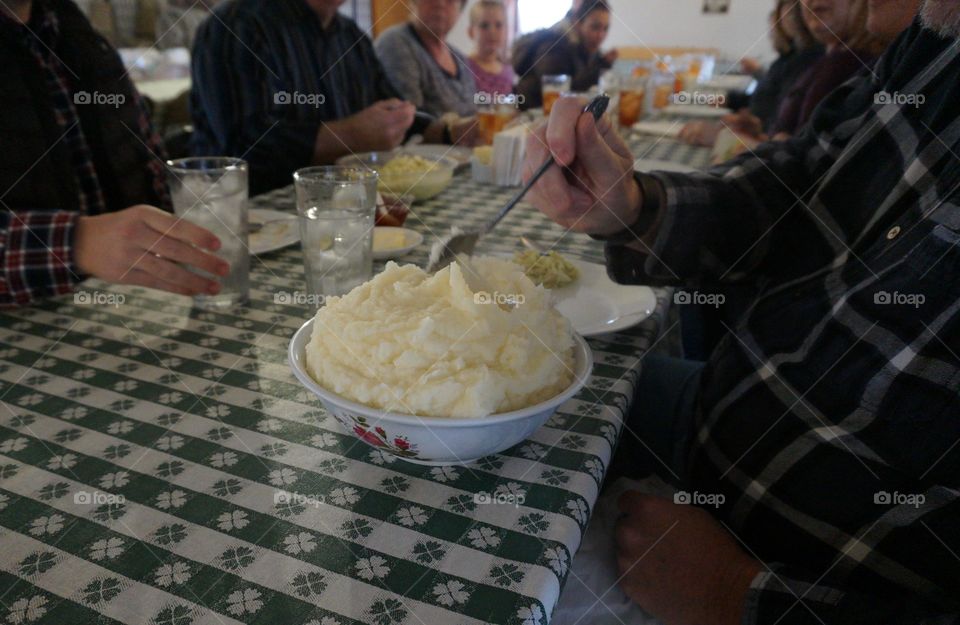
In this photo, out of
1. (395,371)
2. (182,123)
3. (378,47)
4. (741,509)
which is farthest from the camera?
(182,123)

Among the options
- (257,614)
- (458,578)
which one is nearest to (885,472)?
(458,578)

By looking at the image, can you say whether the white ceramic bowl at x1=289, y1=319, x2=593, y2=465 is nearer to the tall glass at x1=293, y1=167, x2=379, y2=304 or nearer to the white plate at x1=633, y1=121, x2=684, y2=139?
the tall glass at x1=293, y1=167, x2=379, y2=304

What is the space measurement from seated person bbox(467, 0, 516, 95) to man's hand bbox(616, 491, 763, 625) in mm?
3570

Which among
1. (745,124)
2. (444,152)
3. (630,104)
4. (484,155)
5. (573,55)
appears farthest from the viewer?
(573,55)

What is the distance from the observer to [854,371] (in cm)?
73

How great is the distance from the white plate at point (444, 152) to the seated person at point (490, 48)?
199 cm

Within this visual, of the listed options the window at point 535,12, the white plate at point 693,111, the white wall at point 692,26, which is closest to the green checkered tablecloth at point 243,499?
the white plate at point 693,111

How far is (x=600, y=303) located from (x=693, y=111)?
2673 mm

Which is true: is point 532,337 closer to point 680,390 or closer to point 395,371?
point 395,371

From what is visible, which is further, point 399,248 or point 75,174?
point 75,174

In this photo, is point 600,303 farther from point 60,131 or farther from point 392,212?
point 60,131

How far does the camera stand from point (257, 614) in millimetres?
459

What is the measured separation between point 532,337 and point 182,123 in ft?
14.9

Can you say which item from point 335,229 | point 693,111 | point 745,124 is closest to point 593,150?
point 335,229
